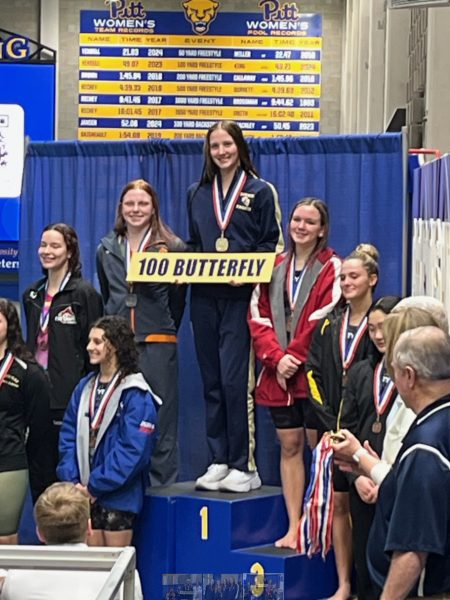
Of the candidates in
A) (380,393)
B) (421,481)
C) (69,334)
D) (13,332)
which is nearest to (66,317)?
(69,334)

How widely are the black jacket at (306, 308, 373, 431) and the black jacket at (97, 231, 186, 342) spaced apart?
864 mm

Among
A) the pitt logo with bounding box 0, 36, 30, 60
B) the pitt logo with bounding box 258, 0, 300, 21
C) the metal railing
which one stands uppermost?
the pitt logo with bounding box 258, 0, 300, 21

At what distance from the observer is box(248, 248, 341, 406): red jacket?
21.2 feet

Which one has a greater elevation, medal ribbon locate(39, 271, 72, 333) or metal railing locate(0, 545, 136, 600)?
medal ribbon locate(39, 271, 72, 333)

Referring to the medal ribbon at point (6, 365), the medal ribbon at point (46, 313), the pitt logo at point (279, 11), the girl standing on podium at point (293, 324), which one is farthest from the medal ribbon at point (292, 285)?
the pitt logo at point (279, 11)

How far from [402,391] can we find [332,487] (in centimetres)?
237

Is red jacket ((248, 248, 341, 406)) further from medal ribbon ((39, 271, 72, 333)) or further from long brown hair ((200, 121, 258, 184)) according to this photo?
medal ribbon ((39, 271, 72, 333))

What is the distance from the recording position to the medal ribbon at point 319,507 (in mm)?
5801

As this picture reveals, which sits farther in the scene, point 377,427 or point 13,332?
point 13,332

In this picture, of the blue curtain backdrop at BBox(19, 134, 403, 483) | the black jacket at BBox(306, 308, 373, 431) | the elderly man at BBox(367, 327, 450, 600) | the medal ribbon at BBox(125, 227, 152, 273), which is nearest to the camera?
the elderly man at BBox(367, 327, 450, 600)

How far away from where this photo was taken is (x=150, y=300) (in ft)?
22.4

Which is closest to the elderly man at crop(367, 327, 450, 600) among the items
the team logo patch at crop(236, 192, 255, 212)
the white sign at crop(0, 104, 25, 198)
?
the team logo patch at crop(236, 192, 255, 212)

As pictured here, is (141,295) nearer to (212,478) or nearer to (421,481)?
(212,478)

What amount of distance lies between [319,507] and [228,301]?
124 centimetres
